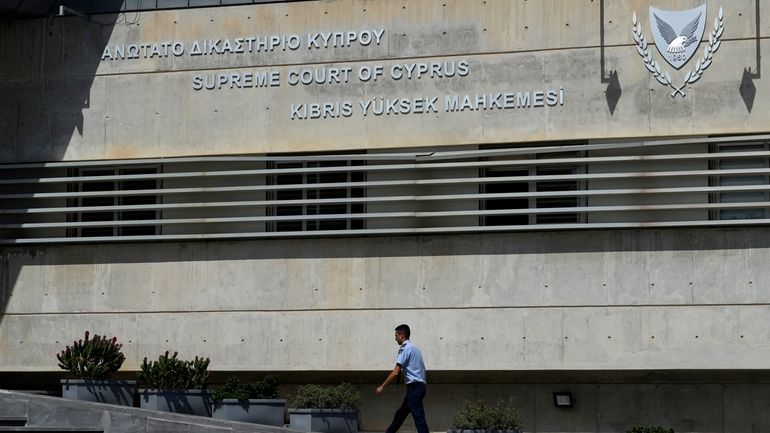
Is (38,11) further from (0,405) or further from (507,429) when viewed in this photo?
(507,429)

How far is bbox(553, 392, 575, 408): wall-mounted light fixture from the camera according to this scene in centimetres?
2259

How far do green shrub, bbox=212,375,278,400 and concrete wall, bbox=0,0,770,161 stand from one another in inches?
178

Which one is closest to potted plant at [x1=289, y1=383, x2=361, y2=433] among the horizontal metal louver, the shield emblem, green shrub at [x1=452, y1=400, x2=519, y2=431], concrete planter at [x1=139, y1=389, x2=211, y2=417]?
green shrub at [x1=452, y1=400, x2=519, y2=431]

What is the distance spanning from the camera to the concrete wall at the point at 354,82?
2258cm

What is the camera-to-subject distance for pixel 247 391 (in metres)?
21.2

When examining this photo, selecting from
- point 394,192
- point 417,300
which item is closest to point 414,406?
point 417,300

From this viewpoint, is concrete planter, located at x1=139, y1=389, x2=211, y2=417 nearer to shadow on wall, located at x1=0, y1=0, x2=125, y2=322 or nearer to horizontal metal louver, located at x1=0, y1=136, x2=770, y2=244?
horizontal metal louver, located at x1=0, y1=136, x2=770, y2=244

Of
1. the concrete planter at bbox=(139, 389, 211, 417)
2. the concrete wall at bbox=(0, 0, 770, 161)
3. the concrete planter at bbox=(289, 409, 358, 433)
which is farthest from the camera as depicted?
the concrete wall at bbox=(0, 0, 770, 161)

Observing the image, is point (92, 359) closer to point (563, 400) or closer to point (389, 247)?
point (389, 247)

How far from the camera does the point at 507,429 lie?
1995 centimetres

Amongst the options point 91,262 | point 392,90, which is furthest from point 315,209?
point 91,262

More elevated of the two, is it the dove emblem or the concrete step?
the dove emblem

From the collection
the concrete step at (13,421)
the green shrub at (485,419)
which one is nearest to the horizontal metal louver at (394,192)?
the green shrub at (485,419)

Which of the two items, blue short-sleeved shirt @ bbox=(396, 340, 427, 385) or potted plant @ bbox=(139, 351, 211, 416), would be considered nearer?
blue short-sleeved shirt @ bbox=(396, 340, 427, 385)
